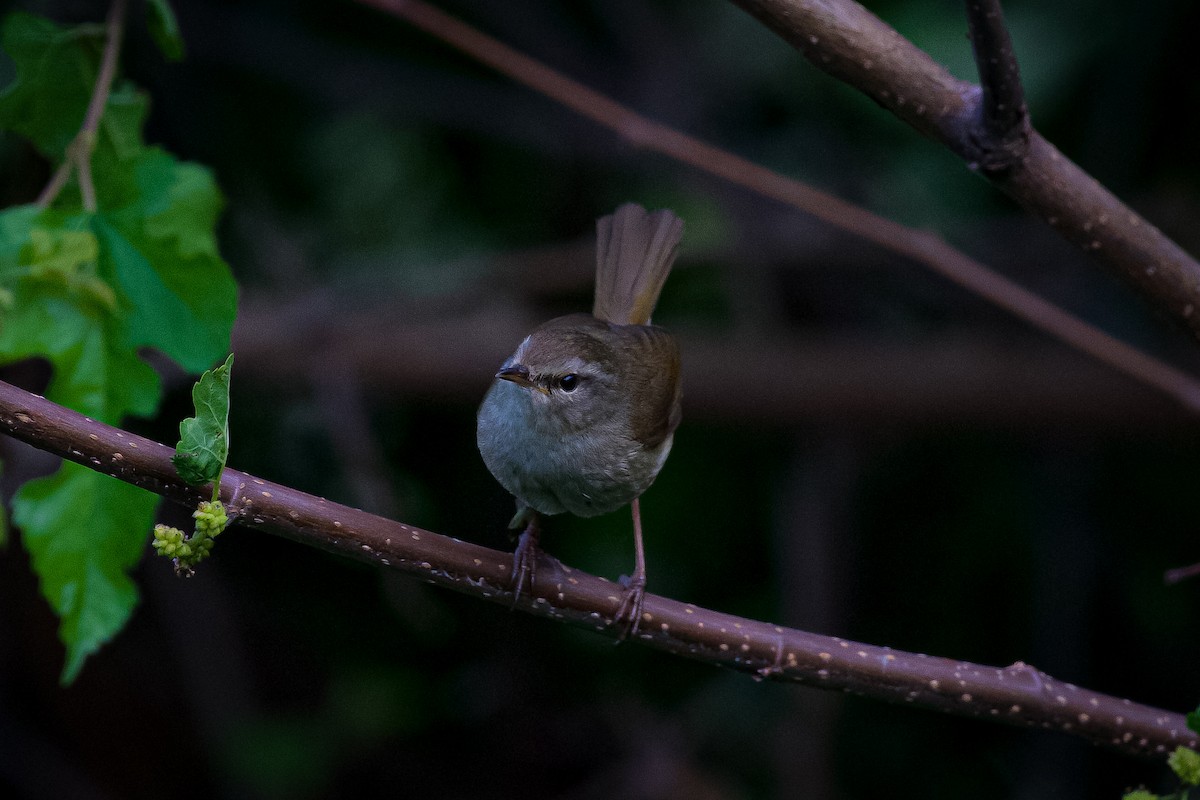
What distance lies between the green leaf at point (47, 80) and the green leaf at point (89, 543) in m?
0.82

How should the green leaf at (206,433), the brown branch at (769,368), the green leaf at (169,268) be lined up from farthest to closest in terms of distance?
the brown branch at (769,368) < the green leaf at (169,268) < the green leaf at (206,433)

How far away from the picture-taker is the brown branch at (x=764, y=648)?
192cm

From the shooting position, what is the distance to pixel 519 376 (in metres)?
2.77

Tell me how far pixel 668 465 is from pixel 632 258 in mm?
1423

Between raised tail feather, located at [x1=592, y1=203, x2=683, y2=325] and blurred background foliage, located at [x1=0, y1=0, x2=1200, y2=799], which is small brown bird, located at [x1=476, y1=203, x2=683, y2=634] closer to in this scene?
raised tail feather, located at [x1=592, y1=203, x2=683, y2=325]

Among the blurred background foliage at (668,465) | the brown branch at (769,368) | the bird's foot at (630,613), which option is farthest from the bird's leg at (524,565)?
the brown branch at (769,368)

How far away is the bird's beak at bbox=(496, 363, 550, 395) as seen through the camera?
274cm

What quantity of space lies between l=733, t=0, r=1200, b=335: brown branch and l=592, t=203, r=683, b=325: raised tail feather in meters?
1.26

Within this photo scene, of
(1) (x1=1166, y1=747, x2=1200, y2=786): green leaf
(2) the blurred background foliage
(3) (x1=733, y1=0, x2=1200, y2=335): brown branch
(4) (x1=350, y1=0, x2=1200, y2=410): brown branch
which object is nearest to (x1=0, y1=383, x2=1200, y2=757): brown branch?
(1) (x1=1166, y1=747, x2=1200, y2=786): green leaf

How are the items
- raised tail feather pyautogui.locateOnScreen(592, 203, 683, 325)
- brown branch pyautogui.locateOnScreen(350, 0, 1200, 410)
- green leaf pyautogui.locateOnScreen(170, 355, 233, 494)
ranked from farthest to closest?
raised tail feather pyautogui.locateOnScreen(592, 203, 683, 325), brown branch pyautogui.locateOnScreen(350, 0, 1200, 410), green leaf pyautogui.locateOnScreen(170, 355, 233, 494)

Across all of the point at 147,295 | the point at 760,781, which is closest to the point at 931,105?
the point at 147,295

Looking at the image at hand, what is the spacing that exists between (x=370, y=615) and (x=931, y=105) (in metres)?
3.45

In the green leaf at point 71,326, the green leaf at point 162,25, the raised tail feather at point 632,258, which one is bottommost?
the green leaf at point 71,326

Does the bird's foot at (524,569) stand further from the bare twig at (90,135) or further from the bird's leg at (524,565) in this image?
the bare twig at (90,135)
